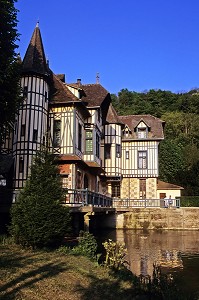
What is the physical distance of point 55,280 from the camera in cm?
805

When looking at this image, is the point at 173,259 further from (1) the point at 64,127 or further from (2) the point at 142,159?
(2) the point at 142,159

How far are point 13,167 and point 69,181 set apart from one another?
3.70m

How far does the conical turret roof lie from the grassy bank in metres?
13.8

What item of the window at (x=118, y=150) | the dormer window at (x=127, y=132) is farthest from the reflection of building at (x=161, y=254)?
the dormer window at (x=127, y=132)

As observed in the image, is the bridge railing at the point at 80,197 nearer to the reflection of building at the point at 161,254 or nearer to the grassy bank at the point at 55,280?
the reflection of building at the point at 161,254

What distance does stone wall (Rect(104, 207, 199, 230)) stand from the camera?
1177 inches

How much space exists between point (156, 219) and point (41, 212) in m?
19.4

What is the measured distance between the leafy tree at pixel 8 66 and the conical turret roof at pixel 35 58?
718 cm

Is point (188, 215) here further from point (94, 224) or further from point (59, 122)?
point (59, 122)

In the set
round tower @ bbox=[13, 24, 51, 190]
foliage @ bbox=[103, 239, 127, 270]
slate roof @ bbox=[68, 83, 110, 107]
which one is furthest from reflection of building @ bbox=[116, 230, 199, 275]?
slate roof @ bbox=[68, 83, 110, 107]

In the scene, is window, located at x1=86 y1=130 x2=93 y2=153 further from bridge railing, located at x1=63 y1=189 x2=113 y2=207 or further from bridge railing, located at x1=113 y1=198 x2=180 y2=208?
bridge railing, located at x1=113 y1=198 x2=180 y2=208

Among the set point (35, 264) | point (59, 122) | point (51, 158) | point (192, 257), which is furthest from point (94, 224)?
point (35, 264)

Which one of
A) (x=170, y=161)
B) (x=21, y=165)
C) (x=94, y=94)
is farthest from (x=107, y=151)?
(x=170, y=161)

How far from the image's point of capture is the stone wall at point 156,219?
29906 millimetres
